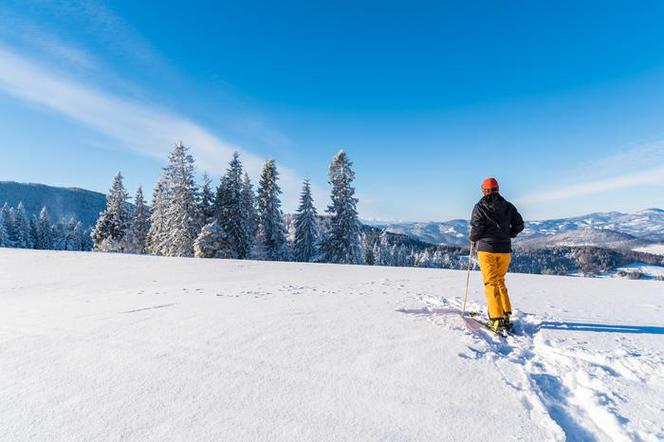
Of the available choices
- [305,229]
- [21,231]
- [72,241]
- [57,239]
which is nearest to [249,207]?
[305,229]

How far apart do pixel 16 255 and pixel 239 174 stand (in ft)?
62.0

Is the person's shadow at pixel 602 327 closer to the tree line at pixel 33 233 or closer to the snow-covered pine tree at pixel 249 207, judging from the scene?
the snow-covered pine tree at pixel 249 207

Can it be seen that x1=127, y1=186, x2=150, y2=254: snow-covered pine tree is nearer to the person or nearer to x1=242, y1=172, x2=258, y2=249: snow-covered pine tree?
x1=242, y1=172, x2=258, y2=249: snow-covered pine tree

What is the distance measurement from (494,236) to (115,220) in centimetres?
4063

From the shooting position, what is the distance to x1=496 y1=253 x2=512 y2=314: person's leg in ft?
15.9

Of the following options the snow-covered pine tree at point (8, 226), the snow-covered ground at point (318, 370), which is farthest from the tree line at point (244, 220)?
the snow-covered pine tree at point (8, 226)

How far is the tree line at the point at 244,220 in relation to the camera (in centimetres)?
2841

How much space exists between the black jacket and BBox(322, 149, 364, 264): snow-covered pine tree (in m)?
23.4

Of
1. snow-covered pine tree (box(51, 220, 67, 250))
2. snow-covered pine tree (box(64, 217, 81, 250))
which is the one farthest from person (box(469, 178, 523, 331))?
snow-covered pine tree (box(51, 220, 67, 250))

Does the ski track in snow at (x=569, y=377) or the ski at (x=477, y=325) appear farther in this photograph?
the ski at (x=477, y=325)

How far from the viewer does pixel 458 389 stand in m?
2.76

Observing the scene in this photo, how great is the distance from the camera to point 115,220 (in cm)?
3550

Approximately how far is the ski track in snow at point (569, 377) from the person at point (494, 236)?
1.99ft

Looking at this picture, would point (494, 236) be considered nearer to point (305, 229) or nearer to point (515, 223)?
point (515, 223)
